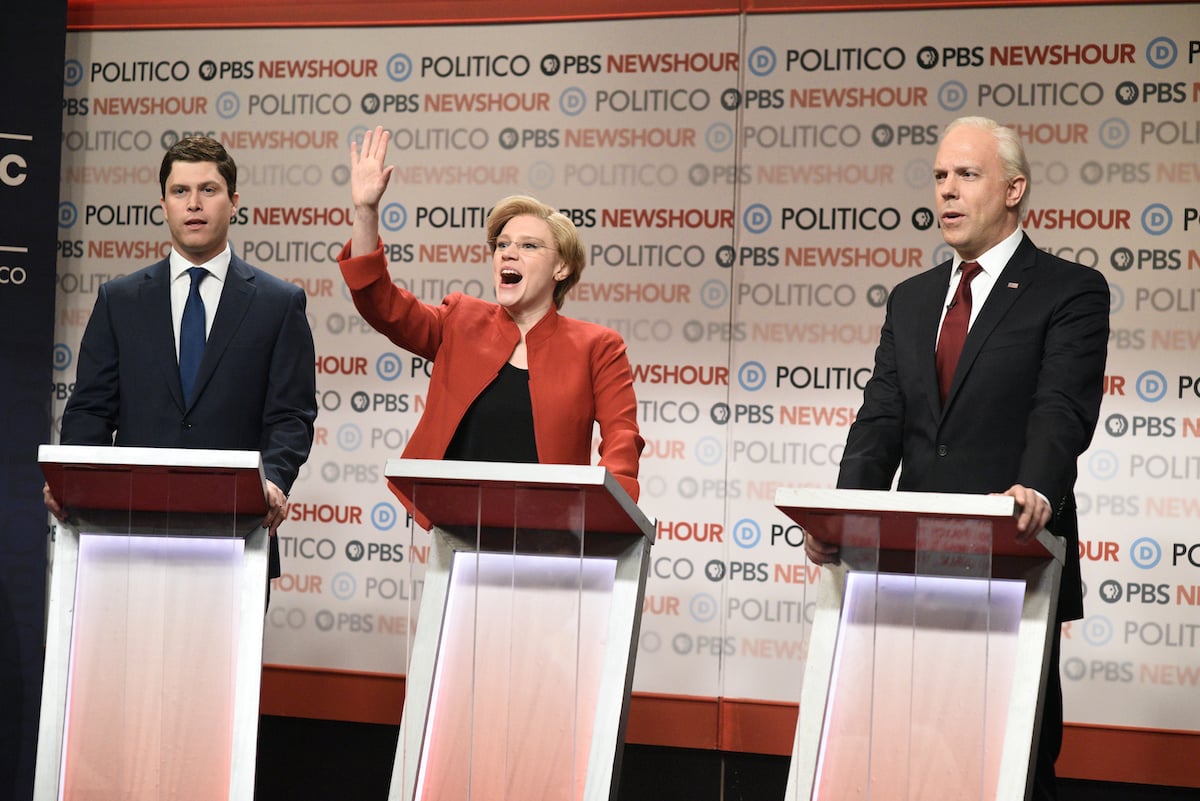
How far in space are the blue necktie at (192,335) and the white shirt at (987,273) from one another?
1.86 m

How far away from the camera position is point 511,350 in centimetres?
327

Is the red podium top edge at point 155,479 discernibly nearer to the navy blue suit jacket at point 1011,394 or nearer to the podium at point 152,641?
the podium at point 152,641

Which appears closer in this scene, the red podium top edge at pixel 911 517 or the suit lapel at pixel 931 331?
the red podium top edge at pixel 911 517

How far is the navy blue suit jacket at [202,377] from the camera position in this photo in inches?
130

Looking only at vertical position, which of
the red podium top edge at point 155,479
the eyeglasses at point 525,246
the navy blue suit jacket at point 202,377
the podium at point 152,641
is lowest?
the podium at point 152,641

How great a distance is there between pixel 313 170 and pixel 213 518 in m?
2.79

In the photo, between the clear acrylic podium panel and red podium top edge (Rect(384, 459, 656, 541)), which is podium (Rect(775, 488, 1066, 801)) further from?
red podium top edge (Rect(384, 459, 656, 541))

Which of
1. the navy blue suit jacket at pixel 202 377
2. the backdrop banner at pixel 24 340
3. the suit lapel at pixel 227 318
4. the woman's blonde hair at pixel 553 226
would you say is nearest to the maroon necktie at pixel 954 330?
the woman's blonde hair at pixel 553 226

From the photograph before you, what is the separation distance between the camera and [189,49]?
530 centimetres

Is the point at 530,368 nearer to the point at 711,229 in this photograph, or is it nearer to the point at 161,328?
the point at 161,328

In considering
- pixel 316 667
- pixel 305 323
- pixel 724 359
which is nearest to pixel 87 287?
pixel 316 667

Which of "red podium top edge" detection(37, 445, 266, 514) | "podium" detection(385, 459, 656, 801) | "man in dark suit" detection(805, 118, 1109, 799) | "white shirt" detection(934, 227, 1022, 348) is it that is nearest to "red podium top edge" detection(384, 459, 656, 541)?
"podium" detection(385, 459, 656, 801)

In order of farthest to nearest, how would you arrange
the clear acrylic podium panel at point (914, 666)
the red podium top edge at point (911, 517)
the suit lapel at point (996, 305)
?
the suit lapel at point (996, 305), the clear acrylic podium panel at point (914, 666), the red podium top edge at point (911, 517)

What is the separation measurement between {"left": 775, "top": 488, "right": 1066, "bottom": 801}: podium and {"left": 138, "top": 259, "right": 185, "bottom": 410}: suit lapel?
1.76m
